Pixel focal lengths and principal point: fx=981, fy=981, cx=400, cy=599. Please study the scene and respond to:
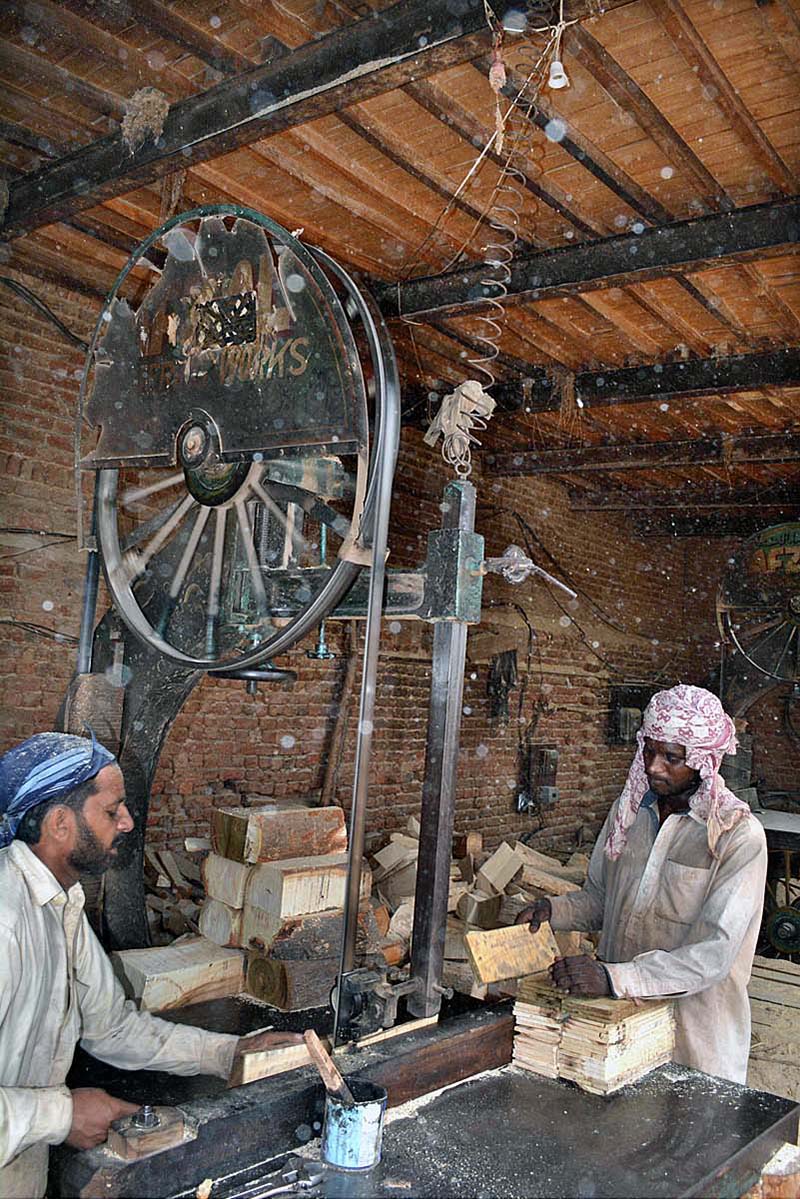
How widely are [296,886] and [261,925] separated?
0.17 metres

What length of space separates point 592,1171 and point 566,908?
130 cm

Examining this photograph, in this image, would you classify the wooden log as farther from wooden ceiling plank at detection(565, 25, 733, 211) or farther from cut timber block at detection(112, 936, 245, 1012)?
wooden ceiling plank at detection(565, 25, 733, 211)

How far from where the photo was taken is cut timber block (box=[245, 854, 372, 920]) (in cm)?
306

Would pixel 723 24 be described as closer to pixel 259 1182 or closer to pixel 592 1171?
pixel 592 1171

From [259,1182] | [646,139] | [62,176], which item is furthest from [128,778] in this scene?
[646,139]

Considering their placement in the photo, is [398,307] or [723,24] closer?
[723,24]

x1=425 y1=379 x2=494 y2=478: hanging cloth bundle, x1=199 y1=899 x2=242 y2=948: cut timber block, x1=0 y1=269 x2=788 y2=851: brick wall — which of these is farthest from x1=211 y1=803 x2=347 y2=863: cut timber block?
x1=0 y1=269 x2=788 y2=851: brick wall

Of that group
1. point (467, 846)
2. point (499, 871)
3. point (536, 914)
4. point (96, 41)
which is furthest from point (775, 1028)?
point (96, 41)

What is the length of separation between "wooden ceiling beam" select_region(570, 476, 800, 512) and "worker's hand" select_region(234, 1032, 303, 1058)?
7.65 m

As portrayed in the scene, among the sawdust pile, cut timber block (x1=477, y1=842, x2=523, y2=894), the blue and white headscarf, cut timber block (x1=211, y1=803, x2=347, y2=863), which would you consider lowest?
cut timber block (x1=477, y1=842, x2=523, y2=894)

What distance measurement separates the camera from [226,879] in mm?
3236

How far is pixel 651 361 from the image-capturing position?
19.8 ft

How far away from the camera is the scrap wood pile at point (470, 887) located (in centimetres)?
528

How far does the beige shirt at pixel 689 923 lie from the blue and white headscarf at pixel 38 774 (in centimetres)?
142
